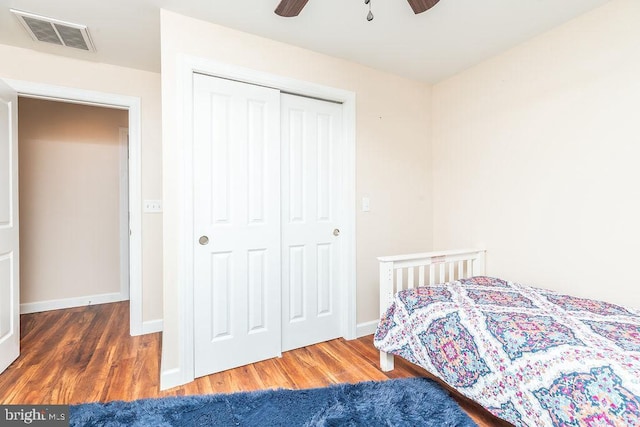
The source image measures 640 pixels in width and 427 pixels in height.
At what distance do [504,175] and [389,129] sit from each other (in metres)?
1.00

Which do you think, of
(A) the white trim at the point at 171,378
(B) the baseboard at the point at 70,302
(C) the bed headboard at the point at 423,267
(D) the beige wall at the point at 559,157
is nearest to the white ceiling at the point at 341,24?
(D) the beige wall at the point at 559,157

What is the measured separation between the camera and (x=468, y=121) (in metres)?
2.62

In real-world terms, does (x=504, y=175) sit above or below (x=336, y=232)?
above

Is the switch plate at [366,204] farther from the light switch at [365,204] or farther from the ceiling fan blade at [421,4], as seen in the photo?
the ceiling fan blade at [421,4]

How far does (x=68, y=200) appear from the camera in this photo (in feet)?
11.0

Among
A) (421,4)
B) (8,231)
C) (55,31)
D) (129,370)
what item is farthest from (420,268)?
(55,31)

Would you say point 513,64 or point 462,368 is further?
point 513,64

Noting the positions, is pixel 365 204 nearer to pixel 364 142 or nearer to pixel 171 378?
pixel 364 142

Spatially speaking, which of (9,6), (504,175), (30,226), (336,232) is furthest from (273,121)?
(30,226)

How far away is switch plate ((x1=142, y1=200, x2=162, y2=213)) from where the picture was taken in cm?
266

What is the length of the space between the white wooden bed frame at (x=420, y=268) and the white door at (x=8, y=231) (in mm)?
2506

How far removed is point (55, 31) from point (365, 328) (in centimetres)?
314

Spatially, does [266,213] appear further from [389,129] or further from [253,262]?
[389,129]

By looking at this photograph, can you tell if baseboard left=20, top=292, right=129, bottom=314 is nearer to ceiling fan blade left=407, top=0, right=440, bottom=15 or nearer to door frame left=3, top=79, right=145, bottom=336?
door frame left=3, top=79, right=145, bottom=336
